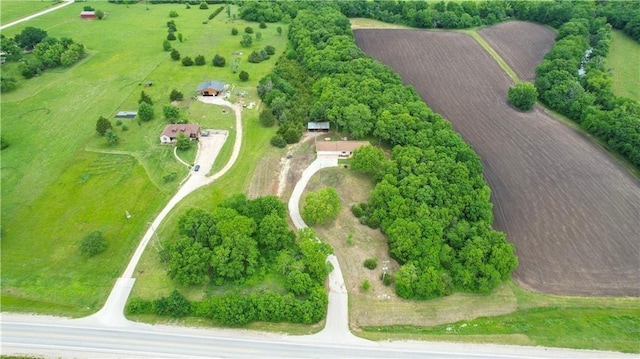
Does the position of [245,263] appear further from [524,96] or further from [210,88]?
[524,96]

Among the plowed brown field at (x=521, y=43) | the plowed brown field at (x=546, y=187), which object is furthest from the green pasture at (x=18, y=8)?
the plowed brown field at (x=521, y=43)

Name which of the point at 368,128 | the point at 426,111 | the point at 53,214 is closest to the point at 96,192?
the point at 53,214

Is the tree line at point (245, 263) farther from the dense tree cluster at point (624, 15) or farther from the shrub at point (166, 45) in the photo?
the dense tree cluster at point (624, 15)

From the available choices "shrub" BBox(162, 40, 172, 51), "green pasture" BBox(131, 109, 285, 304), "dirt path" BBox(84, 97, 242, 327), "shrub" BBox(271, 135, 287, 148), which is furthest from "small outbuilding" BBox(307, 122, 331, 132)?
"shrub" BBox(162, 40, 172, 51)

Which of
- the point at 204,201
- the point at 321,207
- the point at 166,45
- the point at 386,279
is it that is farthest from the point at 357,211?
the point at 166,45

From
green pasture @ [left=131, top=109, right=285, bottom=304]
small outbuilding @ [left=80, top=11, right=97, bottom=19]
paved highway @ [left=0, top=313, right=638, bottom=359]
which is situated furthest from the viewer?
small outbuilding @ [left=80, top=11, right=97, bottom=19]

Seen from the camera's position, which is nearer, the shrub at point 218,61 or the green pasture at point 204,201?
the green pasture at point 204,201

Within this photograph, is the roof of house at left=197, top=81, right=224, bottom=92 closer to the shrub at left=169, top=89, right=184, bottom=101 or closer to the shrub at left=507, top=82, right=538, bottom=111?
the shrub at left=169, top=89, right=184, bottom=101

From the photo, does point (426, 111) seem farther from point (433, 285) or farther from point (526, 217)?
point (433, 285)
